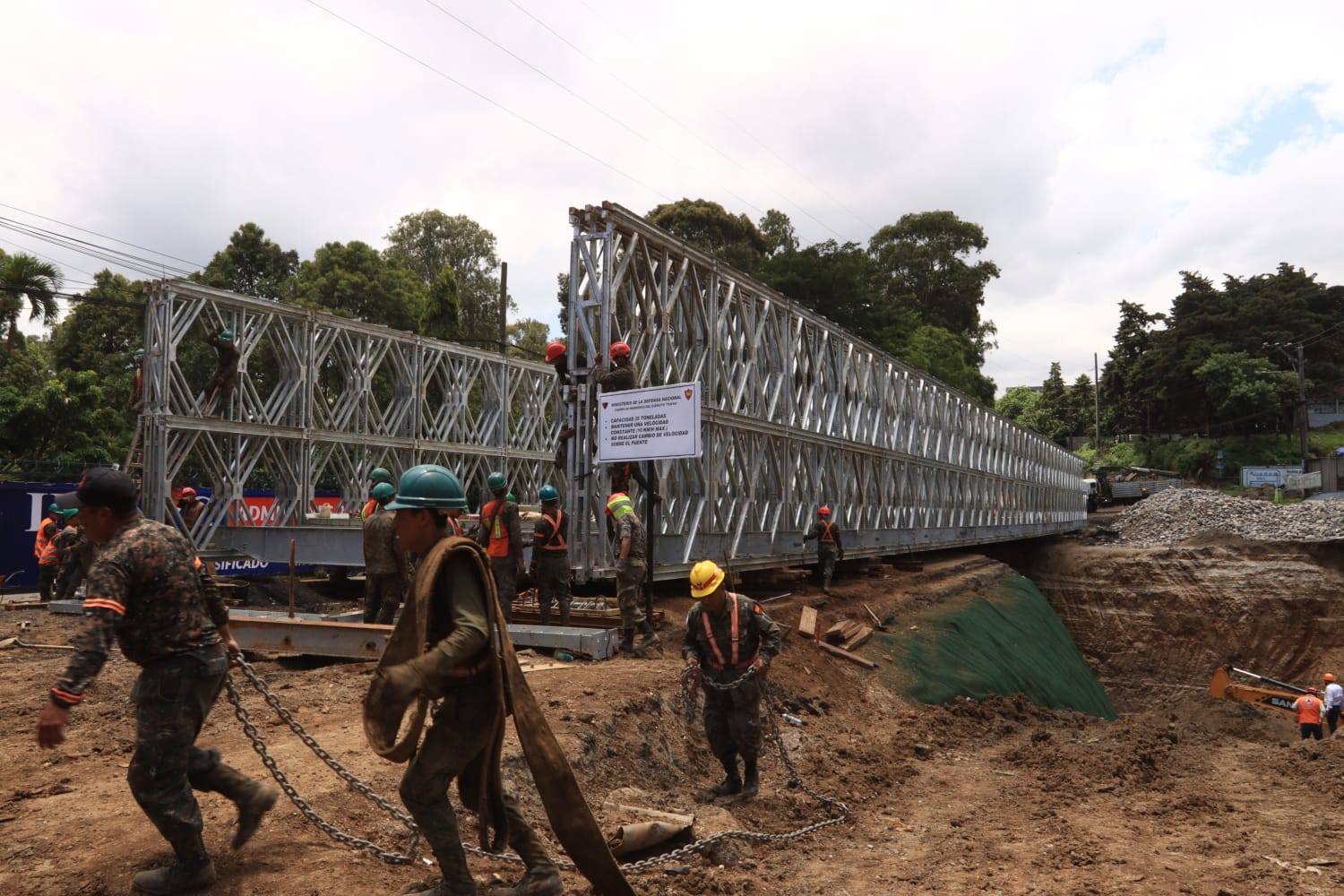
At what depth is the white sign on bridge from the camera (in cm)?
1062

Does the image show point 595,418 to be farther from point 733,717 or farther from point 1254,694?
point 1254,694

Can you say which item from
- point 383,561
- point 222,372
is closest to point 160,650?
point 383,561

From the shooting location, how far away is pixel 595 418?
1240cm

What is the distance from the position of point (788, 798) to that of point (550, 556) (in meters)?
4.35

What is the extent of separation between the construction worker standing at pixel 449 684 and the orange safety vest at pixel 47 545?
15135mm

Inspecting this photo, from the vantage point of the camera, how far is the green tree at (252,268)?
38219 millimetres

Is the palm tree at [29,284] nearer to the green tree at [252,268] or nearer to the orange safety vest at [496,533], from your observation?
the green tree at [252,268]

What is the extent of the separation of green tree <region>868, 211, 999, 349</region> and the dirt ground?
160 feet

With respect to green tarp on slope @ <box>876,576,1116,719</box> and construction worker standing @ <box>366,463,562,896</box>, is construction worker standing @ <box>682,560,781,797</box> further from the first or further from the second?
green tarp on slope @ <box>876,576,1116,719</box>

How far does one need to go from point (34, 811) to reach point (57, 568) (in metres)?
13.0

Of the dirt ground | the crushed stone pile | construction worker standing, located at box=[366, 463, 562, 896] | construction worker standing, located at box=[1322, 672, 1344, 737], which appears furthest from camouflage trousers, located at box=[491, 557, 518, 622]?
the crushed stone pile

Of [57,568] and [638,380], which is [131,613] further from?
[57,568]

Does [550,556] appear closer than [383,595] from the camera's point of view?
No

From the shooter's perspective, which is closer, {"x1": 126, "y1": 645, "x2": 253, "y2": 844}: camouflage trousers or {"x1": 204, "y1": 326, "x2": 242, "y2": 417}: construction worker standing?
{"x1": 126, "y1": 645, "x2": 253, "y2": 844}: camouflage trousers
